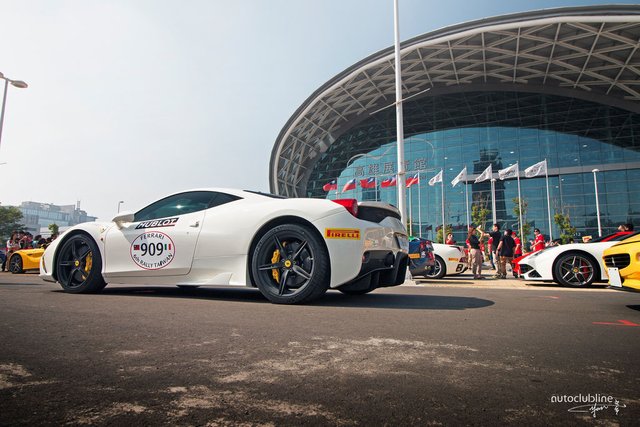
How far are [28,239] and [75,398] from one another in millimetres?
16528

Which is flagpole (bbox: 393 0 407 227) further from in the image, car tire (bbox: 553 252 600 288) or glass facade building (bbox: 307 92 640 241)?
glass facade building (bbox: 307 92 640 241)

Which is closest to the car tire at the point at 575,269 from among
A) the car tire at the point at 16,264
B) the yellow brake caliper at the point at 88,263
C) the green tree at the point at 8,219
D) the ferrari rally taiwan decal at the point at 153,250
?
the ferrari rally taiwan decal at the point at 153,250

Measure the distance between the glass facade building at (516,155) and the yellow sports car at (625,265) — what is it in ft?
110

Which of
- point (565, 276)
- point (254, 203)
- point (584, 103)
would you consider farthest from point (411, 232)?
point (254, 203)

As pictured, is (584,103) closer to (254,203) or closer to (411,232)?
(411,232)

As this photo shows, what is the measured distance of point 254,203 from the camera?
4.04 meters

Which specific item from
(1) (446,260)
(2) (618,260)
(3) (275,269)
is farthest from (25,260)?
(2) (618,260)

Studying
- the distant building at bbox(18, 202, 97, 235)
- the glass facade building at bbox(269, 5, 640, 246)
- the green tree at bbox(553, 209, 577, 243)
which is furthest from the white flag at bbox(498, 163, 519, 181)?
the distant building at bbox(18, 202, 97, 235)

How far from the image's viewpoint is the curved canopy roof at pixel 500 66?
85.1 feet

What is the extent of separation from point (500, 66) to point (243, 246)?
37005mm

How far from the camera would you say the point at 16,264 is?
10367 millimetres

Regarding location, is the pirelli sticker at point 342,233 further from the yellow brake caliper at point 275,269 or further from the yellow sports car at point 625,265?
the yellow sports car at point 625,265

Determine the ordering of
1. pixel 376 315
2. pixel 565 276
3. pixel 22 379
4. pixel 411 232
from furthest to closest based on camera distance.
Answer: pixel 411 232, pixel 565 276, pixel 376 315, pixel 22 379

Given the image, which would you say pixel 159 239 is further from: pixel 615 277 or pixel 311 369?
pixel 615 277
